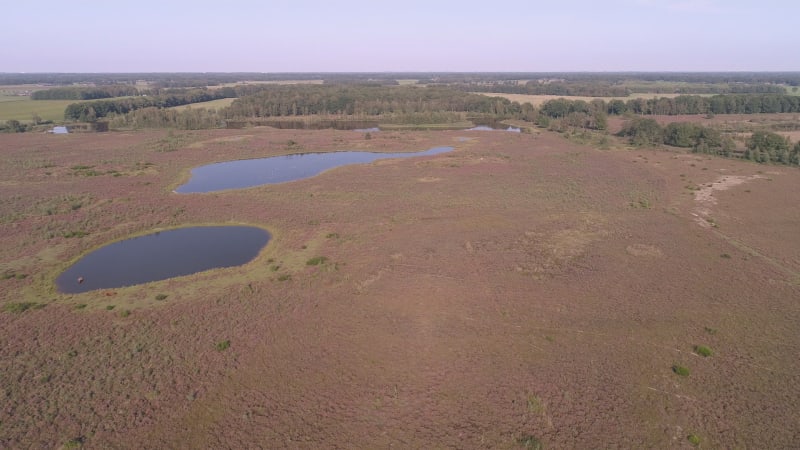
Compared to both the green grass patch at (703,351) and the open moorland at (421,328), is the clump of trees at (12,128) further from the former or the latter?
the green grass patch at (703,351)

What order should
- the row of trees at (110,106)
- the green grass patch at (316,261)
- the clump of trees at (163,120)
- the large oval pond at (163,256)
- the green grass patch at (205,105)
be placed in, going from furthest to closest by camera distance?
1. the green grass patch at (205,105)
2. the row of trees at (110,106)
3. the clump of trees at (163,120)
4. the green grass patch at (316,261)
5. the large oval pond at (163,256)

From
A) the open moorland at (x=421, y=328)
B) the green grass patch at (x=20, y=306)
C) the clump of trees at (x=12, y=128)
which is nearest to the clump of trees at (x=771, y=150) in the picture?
the open moorland at (x=421, y=328)

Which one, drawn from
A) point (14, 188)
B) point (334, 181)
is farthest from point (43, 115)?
point (334, 181)

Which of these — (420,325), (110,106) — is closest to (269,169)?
(420,325)

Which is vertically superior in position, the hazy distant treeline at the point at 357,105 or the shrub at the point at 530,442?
the hazy distant treeline at the point at 357,105

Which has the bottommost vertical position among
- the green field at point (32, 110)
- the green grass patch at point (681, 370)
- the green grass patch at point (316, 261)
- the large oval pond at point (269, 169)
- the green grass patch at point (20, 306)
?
the green grass patch at point (681, 370)

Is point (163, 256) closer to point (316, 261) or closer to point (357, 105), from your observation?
point (316, 261)

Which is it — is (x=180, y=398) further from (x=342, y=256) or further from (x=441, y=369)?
(x=342, y=256)
